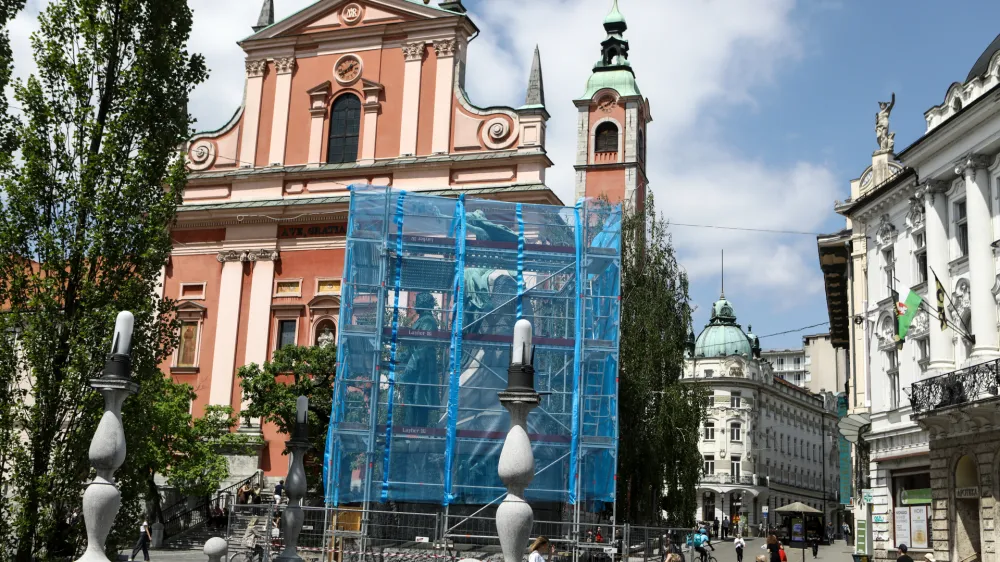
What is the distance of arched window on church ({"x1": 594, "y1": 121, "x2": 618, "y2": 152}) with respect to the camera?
42.2 m

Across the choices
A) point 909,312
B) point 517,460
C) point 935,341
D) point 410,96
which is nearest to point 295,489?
point 517,460

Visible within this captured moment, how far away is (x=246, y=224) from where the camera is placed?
114ft

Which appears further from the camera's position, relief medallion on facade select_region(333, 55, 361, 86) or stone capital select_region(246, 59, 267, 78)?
stone capital select_region(246, 59, 267, 78)

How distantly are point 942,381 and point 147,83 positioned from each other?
17450 millimetres

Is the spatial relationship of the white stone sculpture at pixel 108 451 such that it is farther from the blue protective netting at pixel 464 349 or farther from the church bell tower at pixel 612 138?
the church bell tower at pixel 612 138

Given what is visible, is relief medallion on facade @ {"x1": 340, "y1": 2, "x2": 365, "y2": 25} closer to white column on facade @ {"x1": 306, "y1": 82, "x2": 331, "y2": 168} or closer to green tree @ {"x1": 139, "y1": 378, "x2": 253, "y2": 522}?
white column on facade @ {"x1": 306, "y1": 82, "x2": 331, "y2": 168}

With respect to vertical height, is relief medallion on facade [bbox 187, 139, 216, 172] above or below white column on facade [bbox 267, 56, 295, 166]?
below

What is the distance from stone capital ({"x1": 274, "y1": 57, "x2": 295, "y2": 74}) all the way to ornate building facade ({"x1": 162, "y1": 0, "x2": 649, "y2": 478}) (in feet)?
0.12

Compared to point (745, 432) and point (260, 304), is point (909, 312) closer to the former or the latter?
point (260, 304)

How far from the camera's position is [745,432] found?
76.2 meters

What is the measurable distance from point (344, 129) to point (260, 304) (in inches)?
265

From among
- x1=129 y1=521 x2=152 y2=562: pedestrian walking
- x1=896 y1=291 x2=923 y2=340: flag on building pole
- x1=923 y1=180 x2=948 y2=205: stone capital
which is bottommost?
x1=129 y1=521 x2=152 y2=562: pedestrian walking

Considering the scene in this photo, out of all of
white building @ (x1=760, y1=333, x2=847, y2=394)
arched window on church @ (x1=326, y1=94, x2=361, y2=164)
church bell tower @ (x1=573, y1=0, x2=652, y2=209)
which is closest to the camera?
arched window on church @ (x1=326, y1=94, x2=361, y2=164)

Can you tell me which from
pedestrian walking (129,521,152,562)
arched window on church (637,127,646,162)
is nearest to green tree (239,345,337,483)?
pedestrian walking (129,521,152,562)
